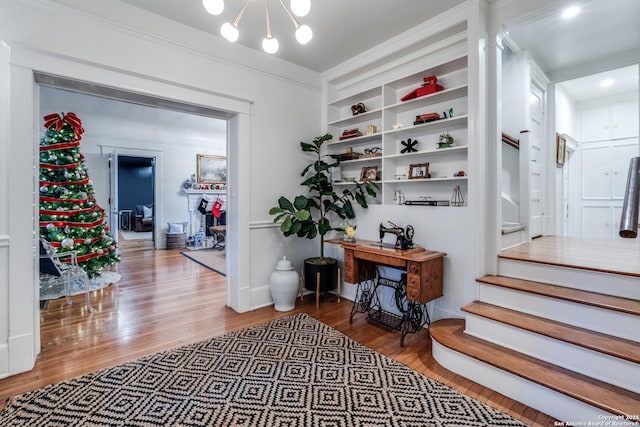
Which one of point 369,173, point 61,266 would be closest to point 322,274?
point 369,173

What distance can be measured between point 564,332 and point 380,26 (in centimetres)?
290

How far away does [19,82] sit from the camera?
214 centimetres

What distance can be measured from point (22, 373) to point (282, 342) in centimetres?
185

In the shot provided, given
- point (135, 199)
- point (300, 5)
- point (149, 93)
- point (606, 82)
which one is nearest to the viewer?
point (300, 5)

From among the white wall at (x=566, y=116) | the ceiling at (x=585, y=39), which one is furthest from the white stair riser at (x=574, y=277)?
the white wall at (x=566, y=116)

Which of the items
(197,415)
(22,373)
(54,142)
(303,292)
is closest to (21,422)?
(22,373)

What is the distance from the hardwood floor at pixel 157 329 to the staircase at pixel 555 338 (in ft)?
0.44

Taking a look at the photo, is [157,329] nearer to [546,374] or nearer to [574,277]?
[546,374]

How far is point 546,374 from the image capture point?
71.1 inches

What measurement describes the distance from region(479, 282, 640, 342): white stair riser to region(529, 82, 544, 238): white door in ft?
6.28

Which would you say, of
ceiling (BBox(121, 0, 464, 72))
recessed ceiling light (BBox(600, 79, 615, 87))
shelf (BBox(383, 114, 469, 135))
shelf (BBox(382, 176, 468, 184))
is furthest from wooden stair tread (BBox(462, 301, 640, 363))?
recessed ceiling light (BBox(600, 79, 615, 87))

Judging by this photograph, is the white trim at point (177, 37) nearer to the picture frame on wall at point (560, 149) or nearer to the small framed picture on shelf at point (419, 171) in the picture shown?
the small framed picture on shelf at point (419, 171)

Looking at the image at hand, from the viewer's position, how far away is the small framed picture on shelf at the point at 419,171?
315 cm

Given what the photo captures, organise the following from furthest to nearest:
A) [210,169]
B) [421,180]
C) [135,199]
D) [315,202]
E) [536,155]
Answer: [135,199] < [210,169] < [536,155] < [315,202] < [421,180]
